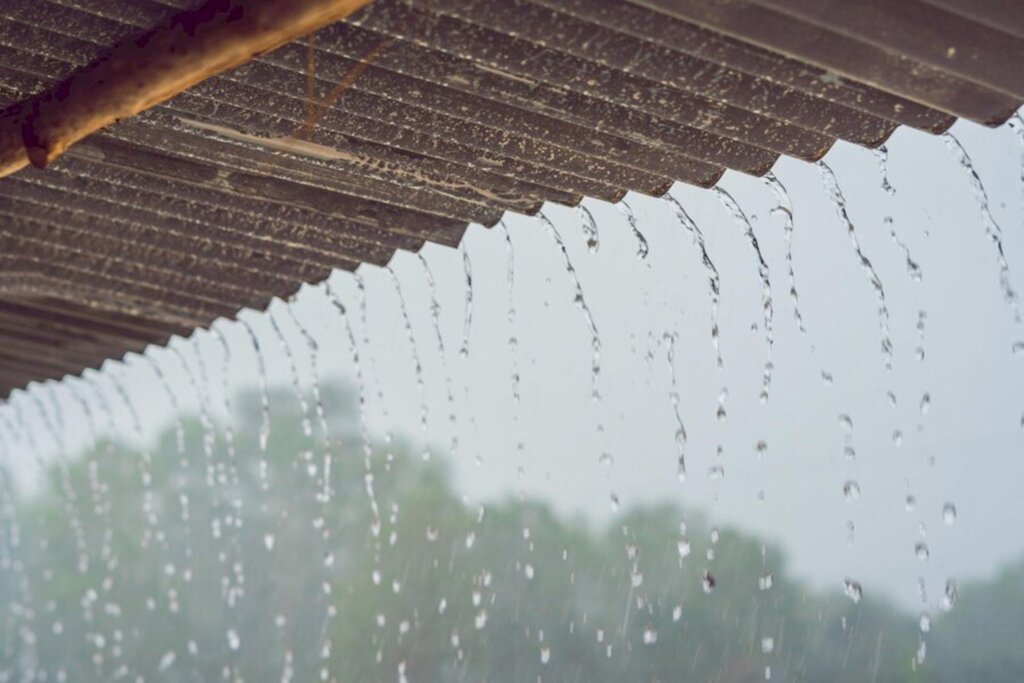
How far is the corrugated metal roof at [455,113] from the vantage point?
3133 millimetres

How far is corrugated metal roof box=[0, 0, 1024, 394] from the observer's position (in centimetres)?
313

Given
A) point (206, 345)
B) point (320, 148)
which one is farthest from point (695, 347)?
point (320, 148)

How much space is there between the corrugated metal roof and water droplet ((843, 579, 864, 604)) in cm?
2223

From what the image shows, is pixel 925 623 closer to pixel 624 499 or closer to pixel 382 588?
pixel 624 499

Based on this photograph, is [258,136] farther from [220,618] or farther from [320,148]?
[220,618]

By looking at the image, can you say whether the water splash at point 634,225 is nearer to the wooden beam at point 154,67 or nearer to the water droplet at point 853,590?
the wooden beam at point 154,67

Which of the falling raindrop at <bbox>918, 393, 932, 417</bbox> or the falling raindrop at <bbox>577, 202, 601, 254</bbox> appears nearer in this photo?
Result: the falling raindrop at <bbox>577, 202, 601, 254</bbox>

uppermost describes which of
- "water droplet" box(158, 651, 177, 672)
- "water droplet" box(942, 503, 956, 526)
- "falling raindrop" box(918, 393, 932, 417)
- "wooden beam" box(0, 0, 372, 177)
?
"falling raindrop" box(918, 393, 932, 417)

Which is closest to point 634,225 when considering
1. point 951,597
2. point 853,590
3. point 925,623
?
point 925,623

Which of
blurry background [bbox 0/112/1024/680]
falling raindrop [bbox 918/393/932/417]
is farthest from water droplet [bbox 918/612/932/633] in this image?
falling raindrop [bbox 918/393/932/417]

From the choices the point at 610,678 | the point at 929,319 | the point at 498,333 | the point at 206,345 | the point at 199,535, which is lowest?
the point at 610,678

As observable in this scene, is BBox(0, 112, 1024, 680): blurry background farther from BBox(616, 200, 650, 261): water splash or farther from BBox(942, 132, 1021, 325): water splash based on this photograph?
BBox(616, 200, 650, 261): water splash

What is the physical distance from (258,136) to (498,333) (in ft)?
119

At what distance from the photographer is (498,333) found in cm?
4006
